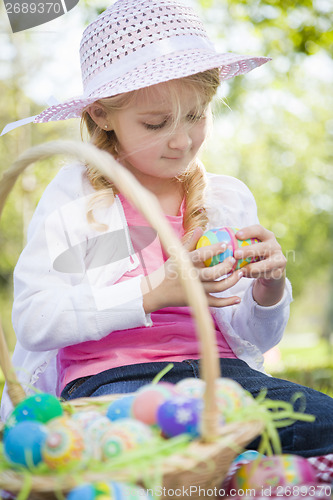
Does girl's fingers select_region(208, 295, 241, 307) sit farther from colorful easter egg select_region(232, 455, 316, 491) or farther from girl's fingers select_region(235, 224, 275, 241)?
colorful easter egg select_region(232, 455, 316, 491)

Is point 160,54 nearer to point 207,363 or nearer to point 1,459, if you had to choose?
point 207,363

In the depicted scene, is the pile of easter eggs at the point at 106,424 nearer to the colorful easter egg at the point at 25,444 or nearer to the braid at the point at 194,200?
the colorful easter egg at the point at 25,444

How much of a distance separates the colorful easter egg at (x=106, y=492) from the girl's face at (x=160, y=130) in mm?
930

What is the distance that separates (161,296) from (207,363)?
18.4 inches

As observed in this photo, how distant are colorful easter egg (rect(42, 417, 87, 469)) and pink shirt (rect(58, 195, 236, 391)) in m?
0.53

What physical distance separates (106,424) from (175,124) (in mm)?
816

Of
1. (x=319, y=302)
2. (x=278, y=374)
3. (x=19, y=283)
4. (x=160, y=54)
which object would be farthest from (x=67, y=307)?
(x=319, y=302)

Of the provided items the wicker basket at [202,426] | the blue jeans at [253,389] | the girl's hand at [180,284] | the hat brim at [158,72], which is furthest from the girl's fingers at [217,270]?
the hat brim at [158,72]

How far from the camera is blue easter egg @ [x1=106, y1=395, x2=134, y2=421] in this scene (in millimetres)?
1093

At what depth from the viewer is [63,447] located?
2.98ft

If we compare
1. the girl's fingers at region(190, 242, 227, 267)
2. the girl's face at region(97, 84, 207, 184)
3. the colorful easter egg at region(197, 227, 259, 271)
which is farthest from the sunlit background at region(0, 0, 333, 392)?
the girl's fingers at region(190, 242, 227, 267)

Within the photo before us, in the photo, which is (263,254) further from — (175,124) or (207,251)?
(175,124)

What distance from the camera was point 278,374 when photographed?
405 centimetres

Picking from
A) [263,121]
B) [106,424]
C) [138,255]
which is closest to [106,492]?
[106,424]
